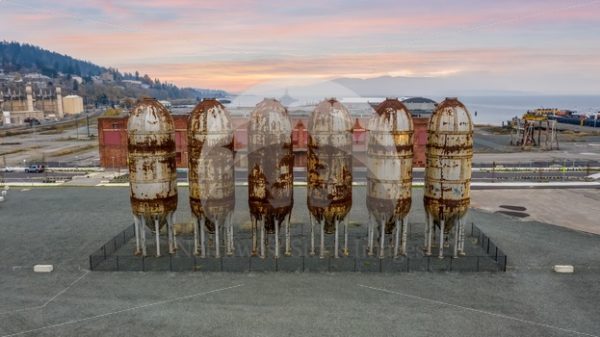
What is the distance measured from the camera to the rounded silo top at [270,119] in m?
27.9

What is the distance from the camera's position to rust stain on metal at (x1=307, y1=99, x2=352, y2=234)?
2827 centimetres

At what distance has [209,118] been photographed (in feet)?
91.9

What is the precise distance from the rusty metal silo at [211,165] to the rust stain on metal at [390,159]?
9620 mm

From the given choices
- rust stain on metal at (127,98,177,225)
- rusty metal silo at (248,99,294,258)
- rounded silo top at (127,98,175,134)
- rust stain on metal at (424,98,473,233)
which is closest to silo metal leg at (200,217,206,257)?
rust stain on metal at (127,98,177,225)

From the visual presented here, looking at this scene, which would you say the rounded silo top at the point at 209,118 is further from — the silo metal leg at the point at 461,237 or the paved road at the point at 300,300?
the silo metal leg at the point at 461,237

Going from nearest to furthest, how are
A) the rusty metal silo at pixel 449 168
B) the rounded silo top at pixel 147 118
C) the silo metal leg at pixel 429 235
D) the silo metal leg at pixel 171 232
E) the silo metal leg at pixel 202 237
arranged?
the rounded silo top at pixel 147 118 < the rusty metal silo at pixel 449 168 < the silo metal leg at pixel 202 237 < the silo metal leg at pixel 429 235 < the silo metal leg at pixel 171 232

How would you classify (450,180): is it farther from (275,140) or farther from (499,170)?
(499,170)

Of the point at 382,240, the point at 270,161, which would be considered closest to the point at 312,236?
the point at 382,240

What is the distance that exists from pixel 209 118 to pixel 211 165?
308cm

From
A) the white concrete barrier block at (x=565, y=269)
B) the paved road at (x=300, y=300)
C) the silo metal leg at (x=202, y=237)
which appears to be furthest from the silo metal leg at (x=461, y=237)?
the silo metal leg at (x=202, y=237)

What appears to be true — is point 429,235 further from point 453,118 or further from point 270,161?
point 270,161

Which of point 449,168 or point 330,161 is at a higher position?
point 330,161

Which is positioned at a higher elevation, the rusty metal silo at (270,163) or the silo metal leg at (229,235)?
the rusty metal silo at (270,163)

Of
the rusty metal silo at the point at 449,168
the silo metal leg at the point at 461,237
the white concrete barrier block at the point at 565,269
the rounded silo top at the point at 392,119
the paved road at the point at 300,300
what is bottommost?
the paved road at the point at 300,300
